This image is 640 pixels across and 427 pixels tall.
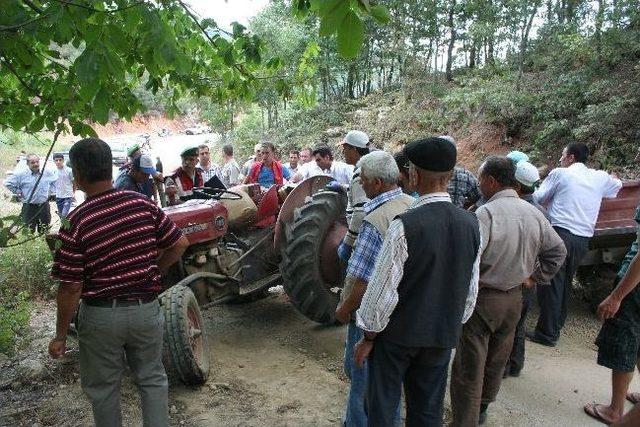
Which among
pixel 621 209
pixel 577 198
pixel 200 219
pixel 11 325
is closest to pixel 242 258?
pixel 200 219

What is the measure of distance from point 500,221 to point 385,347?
1215 millimetres

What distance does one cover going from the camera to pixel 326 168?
6.46 meters

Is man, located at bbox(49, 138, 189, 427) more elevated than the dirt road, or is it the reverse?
man, located at bbox(49, 138, 189, 427)

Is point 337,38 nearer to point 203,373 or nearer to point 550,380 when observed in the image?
point 203,373

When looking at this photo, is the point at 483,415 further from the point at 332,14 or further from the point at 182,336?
the point at 332,14

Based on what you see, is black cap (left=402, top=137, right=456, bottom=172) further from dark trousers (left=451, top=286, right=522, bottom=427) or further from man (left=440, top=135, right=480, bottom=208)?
man (left=440, top=135, right=480, bottom=208)

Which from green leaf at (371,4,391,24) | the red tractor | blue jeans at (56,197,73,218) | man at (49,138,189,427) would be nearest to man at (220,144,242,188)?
the red tractor

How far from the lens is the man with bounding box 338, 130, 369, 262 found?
3166 mm

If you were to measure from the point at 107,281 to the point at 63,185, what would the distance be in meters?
8.79

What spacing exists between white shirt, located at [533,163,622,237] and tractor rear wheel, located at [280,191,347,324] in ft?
6.76

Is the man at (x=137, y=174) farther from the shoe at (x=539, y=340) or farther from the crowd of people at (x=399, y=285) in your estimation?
the shoe at (x=539, y=340)

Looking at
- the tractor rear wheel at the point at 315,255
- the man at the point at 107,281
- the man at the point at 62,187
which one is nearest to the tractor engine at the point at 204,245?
the tractor rear wheel at the point at 315,255

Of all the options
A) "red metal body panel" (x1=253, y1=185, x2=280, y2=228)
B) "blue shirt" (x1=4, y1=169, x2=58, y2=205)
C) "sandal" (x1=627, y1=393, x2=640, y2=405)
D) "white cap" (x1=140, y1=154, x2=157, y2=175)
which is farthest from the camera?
"blue shirt" (x1=4, y1=169, x2=58, y2=205)

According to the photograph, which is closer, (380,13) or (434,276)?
(380,13)
